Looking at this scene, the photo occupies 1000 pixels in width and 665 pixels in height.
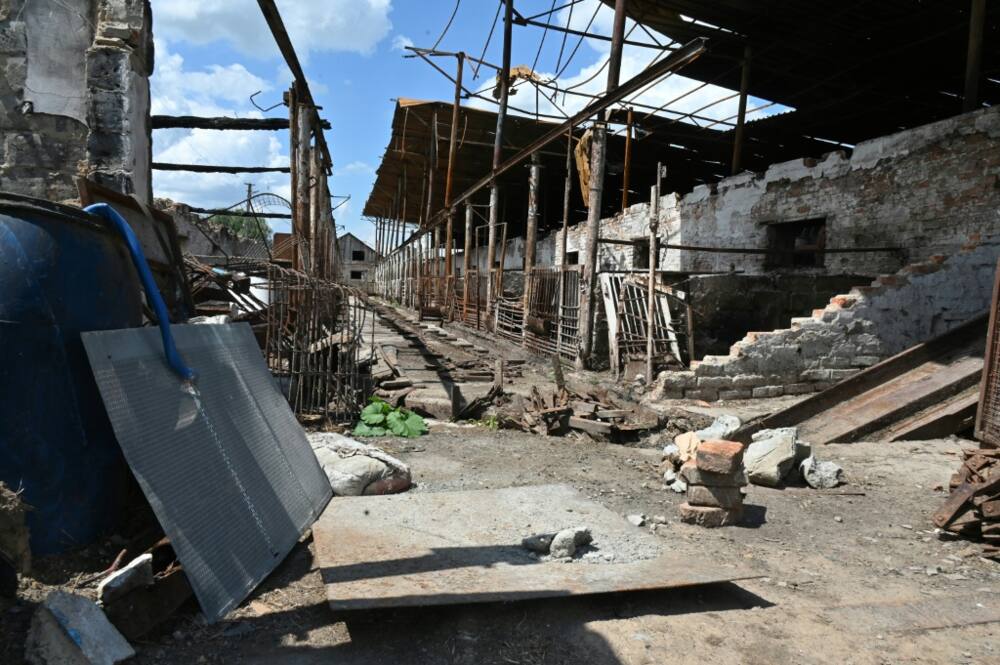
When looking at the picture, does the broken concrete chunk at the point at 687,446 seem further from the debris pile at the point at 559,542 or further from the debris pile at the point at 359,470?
the debris pile at the point at 359,470

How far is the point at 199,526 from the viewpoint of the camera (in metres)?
2.51

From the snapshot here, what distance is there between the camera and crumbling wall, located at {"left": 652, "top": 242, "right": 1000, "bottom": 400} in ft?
25.6

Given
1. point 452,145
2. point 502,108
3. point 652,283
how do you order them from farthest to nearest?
1. point 452,145
2. point 502,108
3. point 652,283

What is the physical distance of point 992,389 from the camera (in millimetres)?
4711

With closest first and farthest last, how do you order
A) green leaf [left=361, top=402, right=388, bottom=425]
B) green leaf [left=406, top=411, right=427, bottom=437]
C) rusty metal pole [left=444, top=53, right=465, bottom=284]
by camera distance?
green leaf [left=406, top=411, right=427, bottom=437] → green leaf [left=361, top=402, right=388, bottom=425] → rusty metal pole [left=444, top=53, right=465, bottom=284]

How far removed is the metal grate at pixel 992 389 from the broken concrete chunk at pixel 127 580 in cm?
540

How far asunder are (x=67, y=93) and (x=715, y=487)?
5.11 metres

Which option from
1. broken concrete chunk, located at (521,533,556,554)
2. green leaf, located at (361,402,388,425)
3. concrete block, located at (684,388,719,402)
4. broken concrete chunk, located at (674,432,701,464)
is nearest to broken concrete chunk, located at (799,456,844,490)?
broken concrete chunk, located at (674,432,701,464)

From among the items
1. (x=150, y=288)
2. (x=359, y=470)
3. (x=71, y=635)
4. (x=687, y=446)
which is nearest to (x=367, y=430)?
(x=359, y=470)

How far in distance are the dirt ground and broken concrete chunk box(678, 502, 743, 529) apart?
9cm

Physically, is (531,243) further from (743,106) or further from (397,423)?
(397,423)

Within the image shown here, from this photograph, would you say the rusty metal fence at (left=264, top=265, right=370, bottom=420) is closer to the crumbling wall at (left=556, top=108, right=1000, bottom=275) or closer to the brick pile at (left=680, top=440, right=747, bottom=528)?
the brick pile at (left=680, top=440, right=747, bottom=528)

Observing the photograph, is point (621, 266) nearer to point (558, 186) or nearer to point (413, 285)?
point (558, 186)

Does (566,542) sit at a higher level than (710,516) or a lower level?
higher
